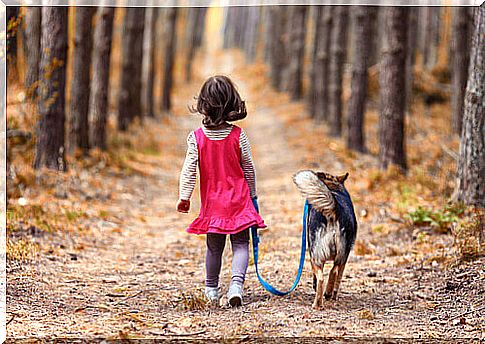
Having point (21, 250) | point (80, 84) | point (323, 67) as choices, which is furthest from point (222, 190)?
point (323, 67)

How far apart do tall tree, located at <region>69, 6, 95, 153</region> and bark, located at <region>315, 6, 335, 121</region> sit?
9101mm

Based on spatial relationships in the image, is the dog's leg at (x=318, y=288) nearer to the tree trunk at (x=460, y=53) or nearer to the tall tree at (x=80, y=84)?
the tall tree at (x=80, y=84)

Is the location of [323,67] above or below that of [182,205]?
above

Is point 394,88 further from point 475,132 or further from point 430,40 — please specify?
point 430,40

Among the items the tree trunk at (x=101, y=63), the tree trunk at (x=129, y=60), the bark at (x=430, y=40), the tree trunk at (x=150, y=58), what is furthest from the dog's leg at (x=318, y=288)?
the bark at (x=430, y=40)

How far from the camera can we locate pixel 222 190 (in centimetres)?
535

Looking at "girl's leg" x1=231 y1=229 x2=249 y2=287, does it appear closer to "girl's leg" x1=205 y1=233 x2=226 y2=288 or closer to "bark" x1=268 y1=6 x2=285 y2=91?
"girl's leg" x1=205 y1=233 x2=226 y2=288

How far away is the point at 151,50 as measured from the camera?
22.0 meters

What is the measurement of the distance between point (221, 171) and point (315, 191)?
2.58 feet

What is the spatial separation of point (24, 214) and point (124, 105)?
928 centimetres

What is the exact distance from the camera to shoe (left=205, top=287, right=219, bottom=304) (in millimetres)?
5473

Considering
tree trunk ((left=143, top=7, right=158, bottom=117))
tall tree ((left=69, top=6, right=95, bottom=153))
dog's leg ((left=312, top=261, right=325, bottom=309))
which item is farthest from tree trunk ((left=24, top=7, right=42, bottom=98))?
tree trunk ((left=143, top=7, right=158, bottom=117))

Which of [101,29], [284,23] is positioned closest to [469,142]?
[101,29]

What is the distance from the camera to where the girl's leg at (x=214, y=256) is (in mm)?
5441
